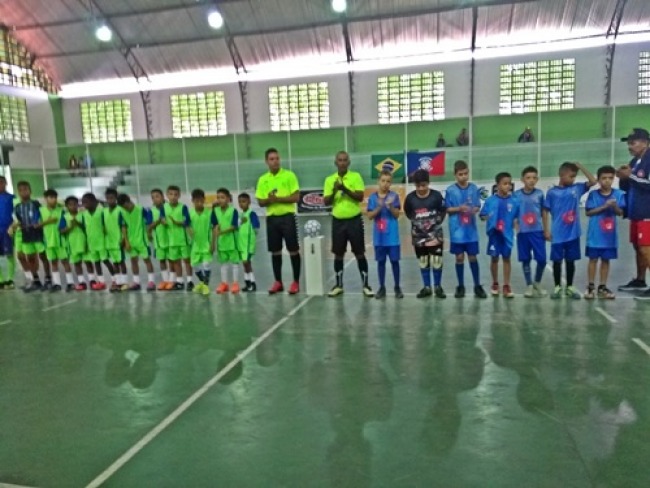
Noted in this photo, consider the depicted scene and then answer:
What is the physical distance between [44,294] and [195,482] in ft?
22.3

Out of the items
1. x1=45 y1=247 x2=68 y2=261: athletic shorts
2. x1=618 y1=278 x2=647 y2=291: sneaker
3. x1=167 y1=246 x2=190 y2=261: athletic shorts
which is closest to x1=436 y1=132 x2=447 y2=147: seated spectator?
x1=618 y1=278 x2=647 y2=291: sneaker

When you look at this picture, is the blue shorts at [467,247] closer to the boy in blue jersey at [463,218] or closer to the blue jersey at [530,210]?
the boy in blue jersey at [463,218]

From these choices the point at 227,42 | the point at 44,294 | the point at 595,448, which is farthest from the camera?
the point at 227,42

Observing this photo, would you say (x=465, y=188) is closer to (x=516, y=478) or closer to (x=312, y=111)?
(x=516, y=478)

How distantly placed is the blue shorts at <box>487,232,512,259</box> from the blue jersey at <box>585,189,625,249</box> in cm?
97

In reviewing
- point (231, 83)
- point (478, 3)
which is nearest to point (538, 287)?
point (478, 3)

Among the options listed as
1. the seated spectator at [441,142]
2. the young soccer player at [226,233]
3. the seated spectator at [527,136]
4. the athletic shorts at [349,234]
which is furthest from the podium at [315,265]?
the seated spectator at [441,142]

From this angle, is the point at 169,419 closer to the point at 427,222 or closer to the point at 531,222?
the point at 427,222

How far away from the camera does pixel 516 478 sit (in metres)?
2.69

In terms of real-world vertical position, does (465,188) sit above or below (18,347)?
above

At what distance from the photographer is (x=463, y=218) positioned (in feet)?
22.2

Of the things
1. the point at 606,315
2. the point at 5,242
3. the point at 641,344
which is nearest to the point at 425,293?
the point at 606,315

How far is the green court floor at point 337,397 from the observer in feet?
9.35

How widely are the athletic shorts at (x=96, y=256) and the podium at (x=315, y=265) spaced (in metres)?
3.32
